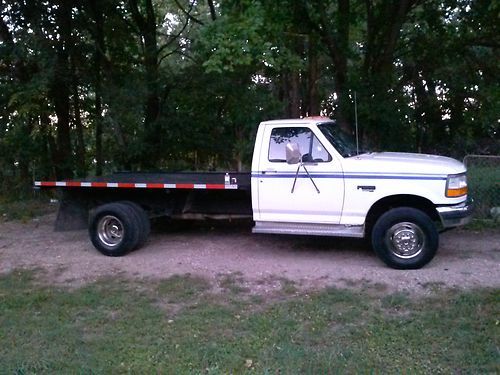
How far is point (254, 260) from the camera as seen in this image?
8.77m

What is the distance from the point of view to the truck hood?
26.1 ft

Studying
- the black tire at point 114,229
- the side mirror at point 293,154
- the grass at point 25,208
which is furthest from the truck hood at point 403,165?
the grass at point 25,208

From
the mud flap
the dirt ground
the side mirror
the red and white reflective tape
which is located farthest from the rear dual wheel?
the side mirror

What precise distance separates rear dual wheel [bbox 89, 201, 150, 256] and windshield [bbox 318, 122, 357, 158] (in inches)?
116

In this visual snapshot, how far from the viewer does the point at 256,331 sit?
6.06 meters

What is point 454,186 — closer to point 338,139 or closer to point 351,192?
point 351,192

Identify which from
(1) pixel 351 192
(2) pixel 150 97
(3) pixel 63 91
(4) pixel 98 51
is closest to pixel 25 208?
(3) pixel 63 91

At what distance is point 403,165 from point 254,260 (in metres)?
2.33

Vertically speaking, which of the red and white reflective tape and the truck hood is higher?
the truck hood

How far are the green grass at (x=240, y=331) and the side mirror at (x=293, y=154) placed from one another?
179 cm

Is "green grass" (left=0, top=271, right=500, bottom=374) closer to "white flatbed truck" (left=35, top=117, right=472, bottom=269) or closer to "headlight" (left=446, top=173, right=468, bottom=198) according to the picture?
"white flatbed truck" (left=35, top=117, right=472, bottom=269)

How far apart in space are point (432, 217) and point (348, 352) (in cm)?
331

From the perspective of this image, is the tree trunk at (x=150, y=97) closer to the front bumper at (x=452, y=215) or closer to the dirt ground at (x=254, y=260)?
the dirt ground at (x=254, y=260)

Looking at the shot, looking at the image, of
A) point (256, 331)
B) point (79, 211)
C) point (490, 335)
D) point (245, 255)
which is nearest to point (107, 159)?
point (79, 211)
